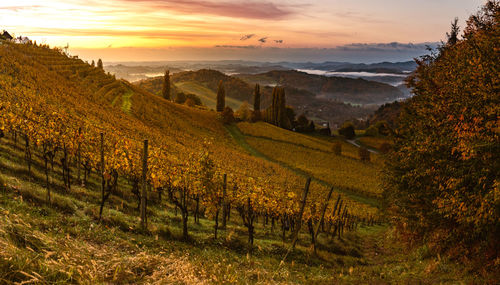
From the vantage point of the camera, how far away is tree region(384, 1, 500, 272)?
413 inches

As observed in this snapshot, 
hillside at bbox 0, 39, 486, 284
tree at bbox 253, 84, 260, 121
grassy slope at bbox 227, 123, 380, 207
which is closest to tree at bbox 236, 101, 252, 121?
tree at bbox 253, 84, 260, 121

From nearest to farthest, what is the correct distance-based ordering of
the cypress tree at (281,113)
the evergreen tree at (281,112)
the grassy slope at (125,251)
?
1. the grassy slope at (125,251)
2. the evergreen tree at (281,112)
3. the cypress tree at (281,113)

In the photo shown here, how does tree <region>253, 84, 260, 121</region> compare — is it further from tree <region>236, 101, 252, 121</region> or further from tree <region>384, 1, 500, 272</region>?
tree <region>384, 1, 500, 272</region>

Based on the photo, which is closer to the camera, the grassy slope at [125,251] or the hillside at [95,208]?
the grassy slope at [125,251]

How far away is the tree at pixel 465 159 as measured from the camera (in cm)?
1050

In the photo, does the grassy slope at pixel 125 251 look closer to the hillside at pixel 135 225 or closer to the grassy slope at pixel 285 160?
the hillside at pixel 135 225

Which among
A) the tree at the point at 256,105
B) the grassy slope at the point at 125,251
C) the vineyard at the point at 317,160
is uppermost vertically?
the tree at the point at 256,105

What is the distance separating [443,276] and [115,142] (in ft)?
58.3

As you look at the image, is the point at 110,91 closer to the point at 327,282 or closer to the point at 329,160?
the point at 329,160

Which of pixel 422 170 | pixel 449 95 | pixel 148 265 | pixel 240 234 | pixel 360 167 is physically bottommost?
pixel 360 167

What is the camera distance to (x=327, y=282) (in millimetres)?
12648

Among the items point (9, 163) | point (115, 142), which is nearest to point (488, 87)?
point (115, 142)

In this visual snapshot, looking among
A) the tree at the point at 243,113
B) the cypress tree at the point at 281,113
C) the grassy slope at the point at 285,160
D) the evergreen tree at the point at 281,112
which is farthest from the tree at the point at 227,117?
the cypress tree at the point at 281,113

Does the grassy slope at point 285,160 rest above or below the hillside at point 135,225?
below
